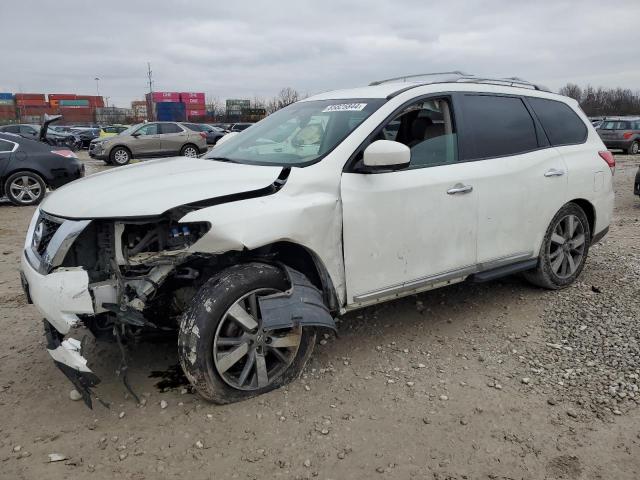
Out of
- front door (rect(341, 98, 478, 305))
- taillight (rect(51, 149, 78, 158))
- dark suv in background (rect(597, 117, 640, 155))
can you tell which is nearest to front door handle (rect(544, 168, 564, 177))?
front door (rect(341, 98, 478, 305))

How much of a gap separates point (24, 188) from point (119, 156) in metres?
9.37

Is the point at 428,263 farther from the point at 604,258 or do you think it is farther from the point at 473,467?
the point at 604,258

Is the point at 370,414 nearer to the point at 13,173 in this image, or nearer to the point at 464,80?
the point at 464,80

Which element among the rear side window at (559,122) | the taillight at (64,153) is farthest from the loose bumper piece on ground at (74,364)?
the taillight at (64,153)

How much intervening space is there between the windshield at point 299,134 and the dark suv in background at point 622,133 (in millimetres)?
20512

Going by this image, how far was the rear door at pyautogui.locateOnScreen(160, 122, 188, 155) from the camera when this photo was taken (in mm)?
19359

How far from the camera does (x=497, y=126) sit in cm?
397

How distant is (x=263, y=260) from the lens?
3016 mm

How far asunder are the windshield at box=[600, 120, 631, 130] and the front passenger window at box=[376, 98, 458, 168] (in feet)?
68.7

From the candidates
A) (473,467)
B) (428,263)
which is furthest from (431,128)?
(473,467)

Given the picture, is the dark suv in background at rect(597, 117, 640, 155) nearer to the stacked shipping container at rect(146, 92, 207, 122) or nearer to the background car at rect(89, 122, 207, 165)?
the background car at rect(89, 122, 207, 165)

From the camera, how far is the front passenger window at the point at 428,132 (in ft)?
11.6

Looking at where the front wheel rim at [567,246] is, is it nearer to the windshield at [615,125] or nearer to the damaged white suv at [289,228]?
the damaged white suv at [289,228]

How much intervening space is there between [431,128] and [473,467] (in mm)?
2296
